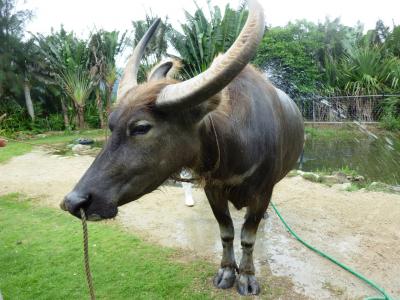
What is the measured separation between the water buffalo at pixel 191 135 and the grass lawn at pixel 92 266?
1056 millimetres

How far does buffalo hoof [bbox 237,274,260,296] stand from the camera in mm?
2797

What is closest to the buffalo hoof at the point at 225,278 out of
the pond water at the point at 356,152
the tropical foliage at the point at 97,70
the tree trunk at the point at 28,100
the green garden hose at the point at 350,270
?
the green garden hose at the point at 350,270

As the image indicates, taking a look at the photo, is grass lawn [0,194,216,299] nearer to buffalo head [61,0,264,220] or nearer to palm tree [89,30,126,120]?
buffalo head [61,0,264,220]

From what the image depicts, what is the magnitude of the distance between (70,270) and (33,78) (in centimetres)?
1634

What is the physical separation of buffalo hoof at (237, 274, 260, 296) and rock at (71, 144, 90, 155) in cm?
799

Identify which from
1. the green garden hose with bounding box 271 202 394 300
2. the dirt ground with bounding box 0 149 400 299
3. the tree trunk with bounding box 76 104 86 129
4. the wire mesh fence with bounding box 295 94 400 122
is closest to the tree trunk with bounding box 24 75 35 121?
the tree trunk with bounding box 76 104 86 129

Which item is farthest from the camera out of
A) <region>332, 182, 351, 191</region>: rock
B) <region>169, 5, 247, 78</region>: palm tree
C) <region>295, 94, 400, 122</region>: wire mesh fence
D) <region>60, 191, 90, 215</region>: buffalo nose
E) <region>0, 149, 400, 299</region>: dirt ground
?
<region>295, 94, 400, 122</region>: wire mesh fence

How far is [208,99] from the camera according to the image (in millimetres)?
1693

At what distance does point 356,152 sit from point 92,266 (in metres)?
9.43

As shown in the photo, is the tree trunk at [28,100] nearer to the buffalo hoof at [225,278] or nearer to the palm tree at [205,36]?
the palm tree at [205,36]

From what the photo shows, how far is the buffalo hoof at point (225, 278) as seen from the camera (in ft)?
9.50

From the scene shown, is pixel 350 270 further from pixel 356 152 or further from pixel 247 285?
pixel 356 152

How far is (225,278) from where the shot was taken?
114 inches

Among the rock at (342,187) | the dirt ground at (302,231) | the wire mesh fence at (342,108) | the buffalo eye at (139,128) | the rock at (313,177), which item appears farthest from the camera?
the wire mesh fence at (342,108)
